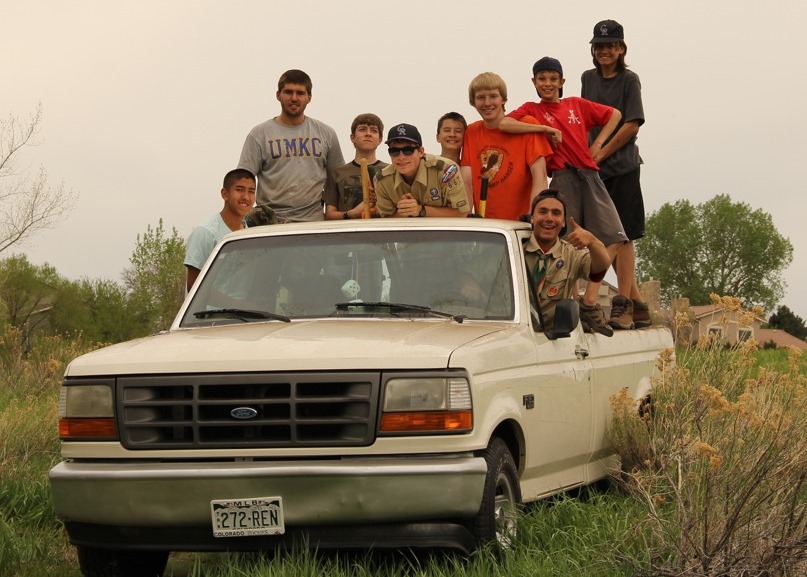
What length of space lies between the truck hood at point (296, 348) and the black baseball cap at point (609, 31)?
4.88 meters

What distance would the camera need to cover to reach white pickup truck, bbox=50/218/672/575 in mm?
6086

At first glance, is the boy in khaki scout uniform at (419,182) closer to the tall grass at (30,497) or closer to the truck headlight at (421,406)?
the tall grass at (30,497)

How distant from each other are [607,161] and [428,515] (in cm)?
607

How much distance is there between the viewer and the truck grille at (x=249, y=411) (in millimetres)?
6172

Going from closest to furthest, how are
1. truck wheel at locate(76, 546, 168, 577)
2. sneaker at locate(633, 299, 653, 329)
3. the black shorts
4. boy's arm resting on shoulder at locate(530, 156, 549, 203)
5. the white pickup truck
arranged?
1. the white pickup truck
2. truck wheel at locate(76, 546, 168, 577)
3. boy's arm resting on shoulder at locate(530, 156, 549, 203)
4. sneaker at locate(633, 299, 653, 329)
5. the black shorts

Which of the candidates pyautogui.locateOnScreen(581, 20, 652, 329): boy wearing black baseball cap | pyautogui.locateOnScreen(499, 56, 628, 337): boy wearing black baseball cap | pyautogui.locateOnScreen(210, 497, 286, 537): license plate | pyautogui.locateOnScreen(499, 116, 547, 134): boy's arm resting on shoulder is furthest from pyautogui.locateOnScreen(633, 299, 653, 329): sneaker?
pyautogui.locateOnScreen(210, 497, 286, 537): license plate

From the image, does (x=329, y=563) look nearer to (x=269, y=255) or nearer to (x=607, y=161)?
(x=269, y=255)

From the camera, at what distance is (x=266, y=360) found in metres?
6.25

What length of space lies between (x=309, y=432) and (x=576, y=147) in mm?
5161

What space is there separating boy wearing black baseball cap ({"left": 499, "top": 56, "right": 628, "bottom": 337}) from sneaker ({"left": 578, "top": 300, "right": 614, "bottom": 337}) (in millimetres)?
1834

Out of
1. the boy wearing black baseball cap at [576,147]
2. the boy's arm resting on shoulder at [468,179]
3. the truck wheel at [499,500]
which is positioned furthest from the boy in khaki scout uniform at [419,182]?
the truck wheel at [499,500]

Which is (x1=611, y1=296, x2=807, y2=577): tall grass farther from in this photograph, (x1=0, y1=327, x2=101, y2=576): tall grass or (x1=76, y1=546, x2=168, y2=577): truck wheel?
(x1=0, y1=327, x2=101, y2=576): tall grass

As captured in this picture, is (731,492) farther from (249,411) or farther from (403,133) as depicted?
(403,133)

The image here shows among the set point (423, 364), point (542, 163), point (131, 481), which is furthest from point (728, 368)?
point (131, 481)
